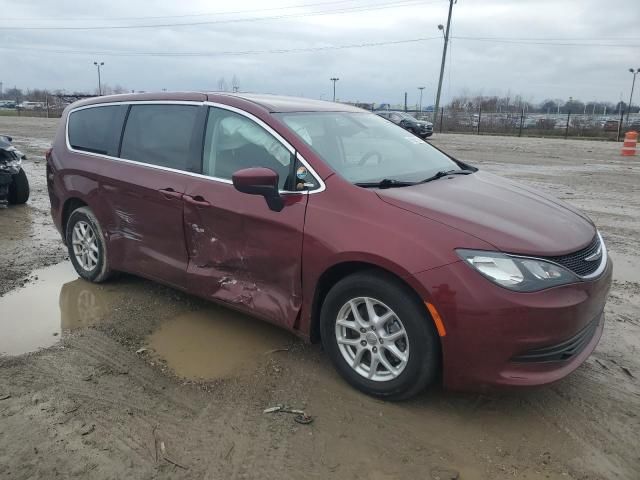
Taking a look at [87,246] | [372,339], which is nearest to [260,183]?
[372,339]

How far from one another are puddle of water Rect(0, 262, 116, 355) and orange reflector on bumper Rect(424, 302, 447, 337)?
2768mm

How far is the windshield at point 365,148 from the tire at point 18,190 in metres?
6.50

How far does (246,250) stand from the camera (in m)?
3.73

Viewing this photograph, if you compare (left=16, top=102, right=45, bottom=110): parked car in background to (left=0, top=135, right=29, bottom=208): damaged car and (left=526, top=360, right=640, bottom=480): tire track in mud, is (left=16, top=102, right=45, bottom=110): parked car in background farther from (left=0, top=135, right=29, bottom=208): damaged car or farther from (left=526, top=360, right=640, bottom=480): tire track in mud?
(left=526, top=360, right=640, bottom=480): tire track in mud

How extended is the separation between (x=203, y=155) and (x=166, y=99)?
0.79 m

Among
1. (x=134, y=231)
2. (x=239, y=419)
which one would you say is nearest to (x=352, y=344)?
(x=239, y=419)

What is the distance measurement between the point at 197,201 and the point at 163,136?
2.66 feet

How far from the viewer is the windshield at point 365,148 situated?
370 centimetres

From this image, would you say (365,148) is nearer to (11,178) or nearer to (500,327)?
(500,327)

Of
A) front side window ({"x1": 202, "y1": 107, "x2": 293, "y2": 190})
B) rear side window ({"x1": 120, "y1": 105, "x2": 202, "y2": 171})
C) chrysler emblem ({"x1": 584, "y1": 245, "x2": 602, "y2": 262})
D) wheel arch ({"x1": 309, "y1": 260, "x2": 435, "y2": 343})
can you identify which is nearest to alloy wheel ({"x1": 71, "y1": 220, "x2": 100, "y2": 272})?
rear side window ({"x1": 120, "y1": 105, "x2": 202, "y2": 171})

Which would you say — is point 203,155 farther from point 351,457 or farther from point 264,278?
point 351,457

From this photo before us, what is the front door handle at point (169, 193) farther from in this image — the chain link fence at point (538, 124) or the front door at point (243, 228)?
the chain link fence at point (538, 124)

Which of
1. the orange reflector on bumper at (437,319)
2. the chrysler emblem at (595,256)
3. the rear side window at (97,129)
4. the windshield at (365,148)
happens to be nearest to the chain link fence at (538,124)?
the windshield at (365,148)

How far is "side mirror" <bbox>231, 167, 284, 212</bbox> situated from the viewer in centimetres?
341
